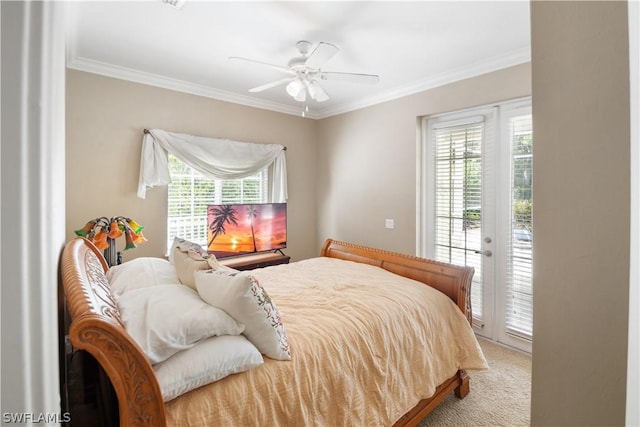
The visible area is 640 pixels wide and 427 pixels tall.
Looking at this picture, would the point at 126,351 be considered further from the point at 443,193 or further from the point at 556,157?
the point at 443,193

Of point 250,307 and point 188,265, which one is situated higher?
point 188,265

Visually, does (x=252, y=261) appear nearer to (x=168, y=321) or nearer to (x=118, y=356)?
(x=168, y=321)

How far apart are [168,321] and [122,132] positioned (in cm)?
276

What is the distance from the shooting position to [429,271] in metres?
2.37

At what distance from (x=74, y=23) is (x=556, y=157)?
309 centimetres

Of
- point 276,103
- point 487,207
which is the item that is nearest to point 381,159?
point 487,207

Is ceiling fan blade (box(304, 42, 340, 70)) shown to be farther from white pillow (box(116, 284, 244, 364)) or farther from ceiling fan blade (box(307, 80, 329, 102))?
white pillow (box(116, 284, 244, 364))

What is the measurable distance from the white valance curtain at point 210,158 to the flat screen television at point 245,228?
0.41 meters

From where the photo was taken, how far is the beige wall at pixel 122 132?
285 cm

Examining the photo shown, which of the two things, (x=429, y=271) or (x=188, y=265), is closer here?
(x=188, y=265)

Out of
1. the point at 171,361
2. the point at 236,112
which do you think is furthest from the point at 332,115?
the point at 171,361

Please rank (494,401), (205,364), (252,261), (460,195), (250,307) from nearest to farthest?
(205,364) → (250,307) → (494,401) → (460,195) → (252,261)

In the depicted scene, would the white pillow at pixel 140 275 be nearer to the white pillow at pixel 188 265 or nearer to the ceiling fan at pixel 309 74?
the white pillow at pixel 188 265

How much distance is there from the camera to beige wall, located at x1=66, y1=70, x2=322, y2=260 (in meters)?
2.85
